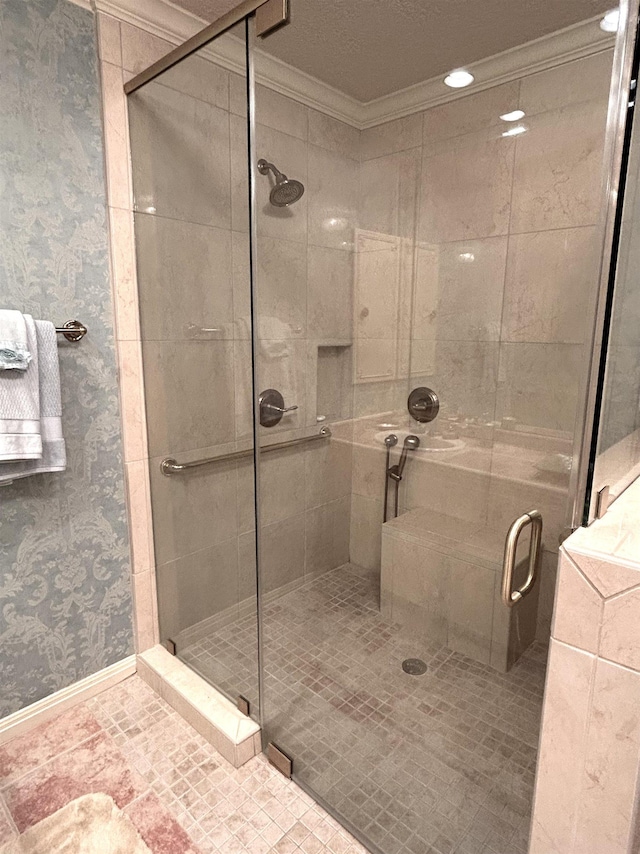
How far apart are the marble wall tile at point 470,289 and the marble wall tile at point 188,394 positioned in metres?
0.68

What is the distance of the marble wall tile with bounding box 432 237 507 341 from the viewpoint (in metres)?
1.28

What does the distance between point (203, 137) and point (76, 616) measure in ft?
Result: 5.38

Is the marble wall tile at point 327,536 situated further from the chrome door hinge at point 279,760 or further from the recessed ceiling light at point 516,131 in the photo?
the recessed ceiling light at point 516,131

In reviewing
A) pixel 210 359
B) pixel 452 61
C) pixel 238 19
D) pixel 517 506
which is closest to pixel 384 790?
pixel 517 506

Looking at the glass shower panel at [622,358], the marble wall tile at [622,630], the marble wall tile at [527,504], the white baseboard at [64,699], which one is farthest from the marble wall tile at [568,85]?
the white baseboard at [64,699]

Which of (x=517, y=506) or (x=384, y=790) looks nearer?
(x=517, y=506)

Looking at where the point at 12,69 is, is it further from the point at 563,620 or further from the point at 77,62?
the point at 563,620

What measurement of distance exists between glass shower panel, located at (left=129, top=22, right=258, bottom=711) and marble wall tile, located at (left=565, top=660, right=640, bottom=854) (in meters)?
1.02

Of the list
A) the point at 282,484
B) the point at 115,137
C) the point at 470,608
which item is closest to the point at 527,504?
the point at 470,608

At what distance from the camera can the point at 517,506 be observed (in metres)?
1.19

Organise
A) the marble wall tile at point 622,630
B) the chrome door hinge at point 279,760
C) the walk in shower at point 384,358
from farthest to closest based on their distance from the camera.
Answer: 1. the chrome door hinge at point 279,760
2. the walk in shower at point 384,358
3. the marble wall tile at point 622,630

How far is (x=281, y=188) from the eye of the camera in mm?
1424

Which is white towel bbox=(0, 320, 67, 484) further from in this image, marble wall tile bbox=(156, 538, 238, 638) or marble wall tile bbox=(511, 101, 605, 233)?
marble wall tile bbox=(511, 101, 605, 233)

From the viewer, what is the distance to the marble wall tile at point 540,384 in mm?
1067
